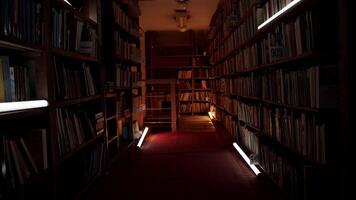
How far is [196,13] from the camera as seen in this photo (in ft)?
21.7

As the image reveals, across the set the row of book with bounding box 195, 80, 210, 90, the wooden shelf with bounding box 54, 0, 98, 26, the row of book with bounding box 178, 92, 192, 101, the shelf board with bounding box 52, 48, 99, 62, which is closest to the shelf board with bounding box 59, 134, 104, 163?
the shelf board with bounding box 52, 48, 99, 62

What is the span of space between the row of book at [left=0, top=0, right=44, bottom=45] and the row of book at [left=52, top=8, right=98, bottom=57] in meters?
0.22

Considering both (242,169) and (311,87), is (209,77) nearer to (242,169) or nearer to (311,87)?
(242,169)

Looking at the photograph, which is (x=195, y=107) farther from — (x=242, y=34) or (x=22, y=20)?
(x=22, y=20)

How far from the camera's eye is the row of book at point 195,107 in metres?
8.27

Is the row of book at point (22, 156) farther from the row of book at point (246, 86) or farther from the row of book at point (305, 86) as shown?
the row of book at point (246, 86)

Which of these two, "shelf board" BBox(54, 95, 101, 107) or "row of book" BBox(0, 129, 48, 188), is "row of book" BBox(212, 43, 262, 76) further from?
"row of book" BBox(0, 129, 48, 188)

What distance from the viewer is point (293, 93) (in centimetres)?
204

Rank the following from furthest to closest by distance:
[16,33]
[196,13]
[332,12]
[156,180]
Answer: [196,13] → [156,180] → [332,12] → [16,33]

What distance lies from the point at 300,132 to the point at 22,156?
174 cm

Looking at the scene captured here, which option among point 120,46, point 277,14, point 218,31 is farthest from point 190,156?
point 218,31

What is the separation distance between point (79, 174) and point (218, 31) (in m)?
4.65

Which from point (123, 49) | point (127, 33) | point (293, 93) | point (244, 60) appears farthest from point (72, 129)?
point (127, 33)

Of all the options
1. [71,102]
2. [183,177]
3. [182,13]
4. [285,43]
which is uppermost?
[182,13]
